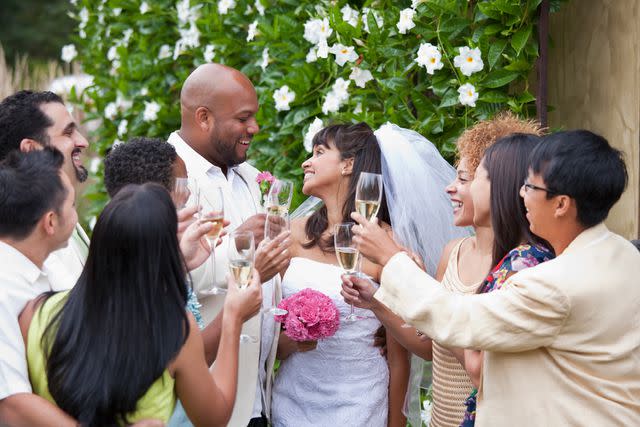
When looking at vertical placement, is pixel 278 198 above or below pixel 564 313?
below

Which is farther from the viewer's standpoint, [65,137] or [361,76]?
[361,76]

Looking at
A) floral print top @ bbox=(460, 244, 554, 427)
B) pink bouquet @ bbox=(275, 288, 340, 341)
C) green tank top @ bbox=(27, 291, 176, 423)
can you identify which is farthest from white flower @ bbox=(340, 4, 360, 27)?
green tank top @ bbox=(27, 291, 176, 423)

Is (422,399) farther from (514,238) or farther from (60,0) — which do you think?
(60,0)

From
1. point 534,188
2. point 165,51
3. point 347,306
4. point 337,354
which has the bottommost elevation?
point 337,354

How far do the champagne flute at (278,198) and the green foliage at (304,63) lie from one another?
1185 millimetres

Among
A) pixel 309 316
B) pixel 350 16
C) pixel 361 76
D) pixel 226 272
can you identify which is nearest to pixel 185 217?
pixel 226 272

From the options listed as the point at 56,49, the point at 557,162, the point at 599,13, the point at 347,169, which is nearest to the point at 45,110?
the point at 347,169

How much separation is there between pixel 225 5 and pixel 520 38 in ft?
8.11

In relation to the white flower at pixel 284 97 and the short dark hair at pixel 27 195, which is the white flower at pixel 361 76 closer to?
the white flower at pixel 284 97

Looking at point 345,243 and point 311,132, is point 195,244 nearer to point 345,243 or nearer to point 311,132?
point 345,243

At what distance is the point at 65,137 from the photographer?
11.0ft

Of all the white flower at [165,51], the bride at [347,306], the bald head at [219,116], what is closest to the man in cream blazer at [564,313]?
the bride at [347,306]

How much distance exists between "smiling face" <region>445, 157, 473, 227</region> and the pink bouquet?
2.07 feet

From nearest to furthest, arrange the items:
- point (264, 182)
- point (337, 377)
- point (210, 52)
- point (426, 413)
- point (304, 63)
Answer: point (264, 182), point (337, 377), point (426, 413), point (304, 63), point (210, 52)
